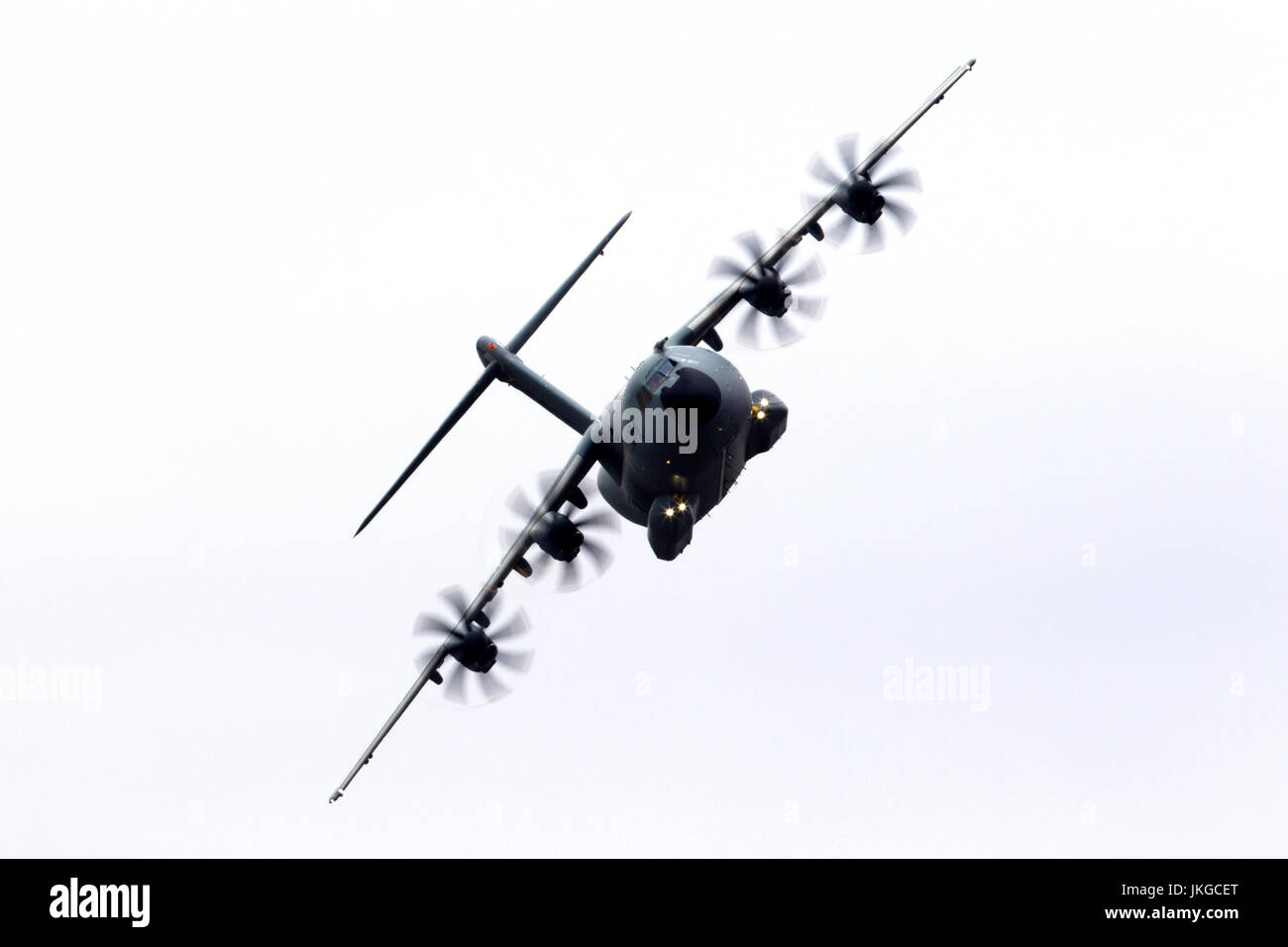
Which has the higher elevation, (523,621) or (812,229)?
(812,229)

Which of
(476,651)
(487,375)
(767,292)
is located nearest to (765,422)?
(767,292)

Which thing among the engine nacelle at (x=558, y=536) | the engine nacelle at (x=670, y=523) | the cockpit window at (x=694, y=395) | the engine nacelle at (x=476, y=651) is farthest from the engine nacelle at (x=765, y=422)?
the engine nacelle at (x=476, y=651)

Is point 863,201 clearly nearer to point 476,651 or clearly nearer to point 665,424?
point 665,424

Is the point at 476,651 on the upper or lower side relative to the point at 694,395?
lower

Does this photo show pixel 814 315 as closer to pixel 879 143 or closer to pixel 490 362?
pixel 879 143

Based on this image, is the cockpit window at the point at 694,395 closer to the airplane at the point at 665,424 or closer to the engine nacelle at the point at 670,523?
the airplane at the point at 665,424

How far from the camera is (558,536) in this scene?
2500 inches

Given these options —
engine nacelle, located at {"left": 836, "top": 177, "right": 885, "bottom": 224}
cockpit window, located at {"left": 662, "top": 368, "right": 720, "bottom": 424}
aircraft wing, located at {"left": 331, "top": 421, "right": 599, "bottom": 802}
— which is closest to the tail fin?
aircraft wing, located at {"left": 331, "top": 421, "right": 599, "bottom": 802}

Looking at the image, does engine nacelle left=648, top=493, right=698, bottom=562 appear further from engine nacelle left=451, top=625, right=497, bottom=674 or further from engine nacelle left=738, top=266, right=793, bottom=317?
engine nacelle left=451, top=625, right=497, bottom=674

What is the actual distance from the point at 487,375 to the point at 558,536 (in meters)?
6.84

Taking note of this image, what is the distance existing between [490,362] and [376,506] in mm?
6723

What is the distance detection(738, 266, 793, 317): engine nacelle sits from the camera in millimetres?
63156
